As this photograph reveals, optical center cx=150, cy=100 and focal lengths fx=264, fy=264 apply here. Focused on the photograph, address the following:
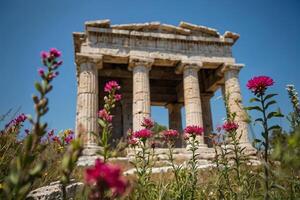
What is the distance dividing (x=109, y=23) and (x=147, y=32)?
92.1 inches

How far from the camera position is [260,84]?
266 cm

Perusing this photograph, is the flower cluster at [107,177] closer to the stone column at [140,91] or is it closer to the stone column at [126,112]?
the stone column at [140,91]

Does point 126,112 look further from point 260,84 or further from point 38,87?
point 38,87

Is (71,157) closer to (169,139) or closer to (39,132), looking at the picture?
(39,132)

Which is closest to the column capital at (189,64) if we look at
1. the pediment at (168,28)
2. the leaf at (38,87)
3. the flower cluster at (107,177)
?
the pediment at (168,28)

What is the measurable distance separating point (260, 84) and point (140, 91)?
12417 millimetres

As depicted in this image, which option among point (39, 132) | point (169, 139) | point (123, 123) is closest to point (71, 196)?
point (169, 139)

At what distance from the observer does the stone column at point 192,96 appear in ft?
50.3

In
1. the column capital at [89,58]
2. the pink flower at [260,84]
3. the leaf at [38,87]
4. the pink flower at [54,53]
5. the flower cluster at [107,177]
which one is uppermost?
the column capital at [89,58]

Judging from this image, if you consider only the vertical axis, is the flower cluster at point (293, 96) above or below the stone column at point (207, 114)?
below

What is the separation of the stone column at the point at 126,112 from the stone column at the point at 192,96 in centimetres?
484

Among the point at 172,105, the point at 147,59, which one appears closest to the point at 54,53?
the point at 147,59

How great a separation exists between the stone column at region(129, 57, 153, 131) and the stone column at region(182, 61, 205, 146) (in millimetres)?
2389

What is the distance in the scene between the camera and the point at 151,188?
3.87m
